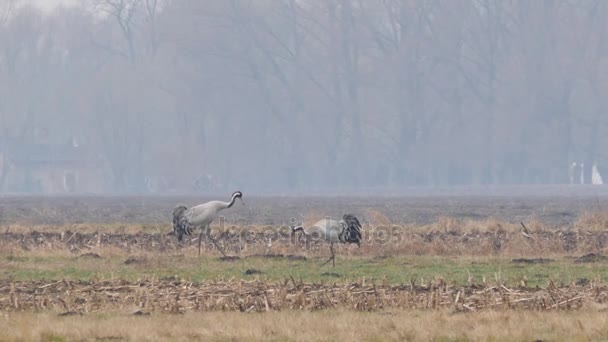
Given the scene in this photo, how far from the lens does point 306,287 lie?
2109cm

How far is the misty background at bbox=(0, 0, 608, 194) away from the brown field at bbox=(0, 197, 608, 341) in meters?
99.3

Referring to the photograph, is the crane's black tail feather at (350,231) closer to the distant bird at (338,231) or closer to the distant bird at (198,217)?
the distant bird at (338,231)

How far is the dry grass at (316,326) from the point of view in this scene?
16.8 meters

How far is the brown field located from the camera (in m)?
17.2

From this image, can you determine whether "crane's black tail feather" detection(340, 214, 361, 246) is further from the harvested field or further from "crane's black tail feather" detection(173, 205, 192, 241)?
the harvested field

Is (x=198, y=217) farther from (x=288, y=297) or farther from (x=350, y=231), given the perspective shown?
(x=288, y=297)

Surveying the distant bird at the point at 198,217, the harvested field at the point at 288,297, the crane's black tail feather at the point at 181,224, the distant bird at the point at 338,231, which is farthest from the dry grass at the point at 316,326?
the crane's black tail feather at the point at 181,224

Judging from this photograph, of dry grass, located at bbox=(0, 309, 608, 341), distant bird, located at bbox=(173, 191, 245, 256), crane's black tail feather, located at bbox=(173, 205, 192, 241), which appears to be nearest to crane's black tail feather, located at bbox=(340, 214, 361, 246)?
distant bird, located at bbox=(173, 191, 245, 256)

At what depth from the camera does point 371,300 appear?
1958 centimetres

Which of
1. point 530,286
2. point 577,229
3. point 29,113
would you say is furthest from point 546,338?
point 29,113

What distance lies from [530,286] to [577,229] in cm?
1490

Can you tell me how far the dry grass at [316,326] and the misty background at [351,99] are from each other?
114 metres

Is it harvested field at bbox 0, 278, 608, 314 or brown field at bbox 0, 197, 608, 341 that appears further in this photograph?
harvested field at bbox 0, 278, 608, 314

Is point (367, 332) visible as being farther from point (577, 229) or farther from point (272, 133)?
point (272, 133)
